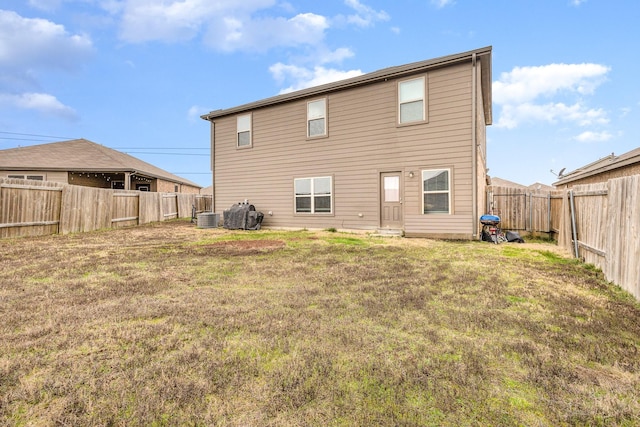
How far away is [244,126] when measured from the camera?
12938 millimetres

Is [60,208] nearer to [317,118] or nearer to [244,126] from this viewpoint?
[244,126]

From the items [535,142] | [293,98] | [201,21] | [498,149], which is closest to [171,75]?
[201,21]

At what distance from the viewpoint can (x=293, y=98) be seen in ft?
38.0

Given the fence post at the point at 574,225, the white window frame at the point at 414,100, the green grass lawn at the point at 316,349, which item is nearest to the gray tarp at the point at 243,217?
the white window frame at the point at 414,100

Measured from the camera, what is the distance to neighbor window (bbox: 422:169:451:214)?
9047mm

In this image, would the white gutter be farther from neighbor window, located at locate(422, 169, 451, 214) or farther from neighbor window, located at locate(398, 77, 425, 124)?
neighbor window, located at locate(398, 77, 425, 124)

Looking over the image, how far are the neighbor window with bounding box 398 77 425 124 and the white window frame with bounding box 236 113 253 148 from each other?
6496mm

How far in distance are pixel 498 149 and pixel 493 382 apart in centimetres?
2161

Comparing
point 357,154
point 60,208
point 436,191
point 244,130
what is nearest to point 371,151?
point 357,154

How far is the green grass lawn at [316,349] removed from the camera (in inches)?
61.0

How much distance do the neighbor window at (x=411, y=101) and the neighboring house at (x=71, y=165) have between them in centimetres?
1722

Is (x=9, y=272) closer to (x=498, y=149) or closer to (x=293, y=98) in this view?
(x=293, y=98)

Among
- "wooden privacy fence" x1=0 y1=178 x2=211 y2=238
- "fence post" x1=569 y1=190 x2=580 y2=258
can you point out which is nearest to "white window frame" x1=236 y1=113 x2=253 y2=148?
"wooden privacy fence" x1=0 y1=178 x2=211 y2=238

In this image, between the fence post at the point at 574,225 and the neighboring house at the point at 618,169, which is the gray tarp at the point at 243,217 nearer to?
the fence post at the point at 574,225
